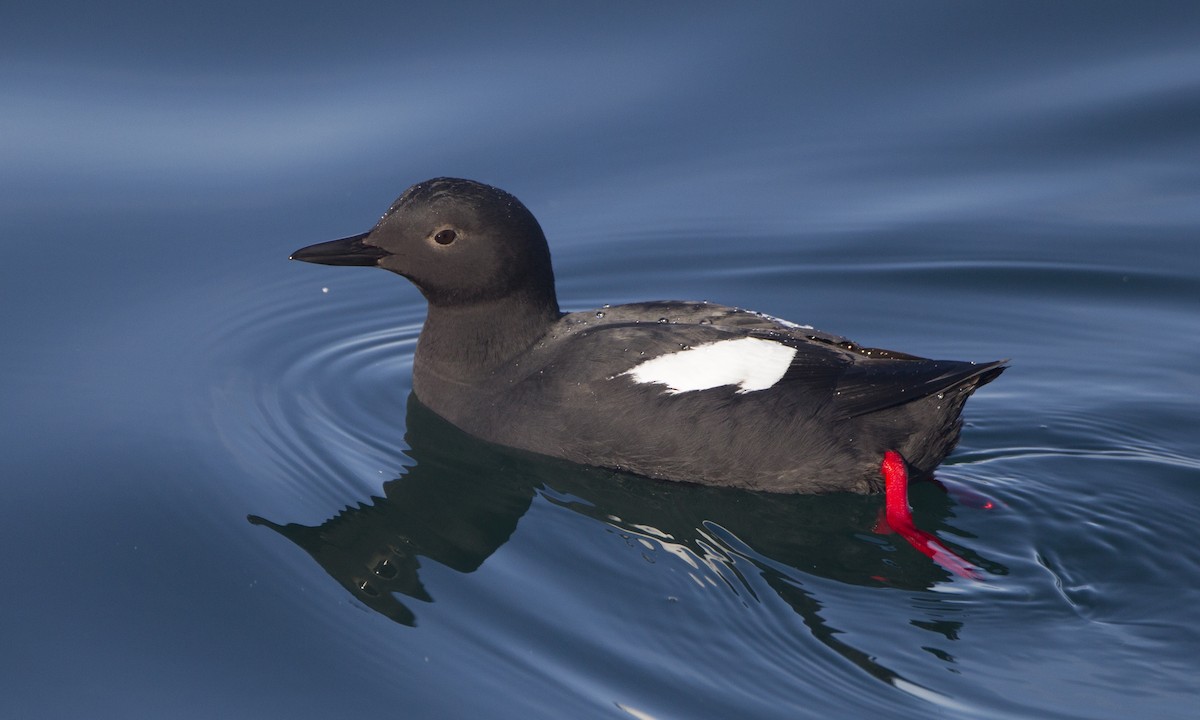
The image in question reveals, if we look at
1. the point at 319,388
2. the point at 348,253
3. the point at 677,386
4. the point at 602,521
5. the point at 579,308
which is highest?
the point at 348,253

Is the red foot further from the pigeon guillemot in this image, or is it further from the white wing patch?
the white wing patch

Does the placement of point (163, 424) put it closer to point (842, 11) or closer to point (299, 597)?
point (299, 597)

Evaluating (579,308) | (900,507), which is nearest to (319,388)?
(579,308)

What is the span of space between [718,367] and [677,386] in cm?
21

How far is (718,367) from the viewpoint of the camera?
20.5 ft

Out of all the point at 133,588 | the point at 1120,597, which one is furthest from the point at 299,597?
the point at 1120,597

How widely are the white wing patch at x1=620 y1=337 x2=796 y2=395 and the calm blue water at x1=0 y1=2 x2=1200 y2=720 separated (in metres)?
0.51

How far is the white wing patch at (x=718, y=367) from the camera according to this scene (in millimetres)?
6227

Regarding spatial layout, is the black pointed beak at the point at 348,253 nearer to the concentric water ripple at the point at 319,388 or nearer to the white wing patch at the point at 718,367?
the concentric water ripple at the point at 319,388

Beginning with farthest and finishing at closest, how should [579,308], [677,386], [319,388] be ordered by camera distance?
[579,308]
[319,388]
[677,386]

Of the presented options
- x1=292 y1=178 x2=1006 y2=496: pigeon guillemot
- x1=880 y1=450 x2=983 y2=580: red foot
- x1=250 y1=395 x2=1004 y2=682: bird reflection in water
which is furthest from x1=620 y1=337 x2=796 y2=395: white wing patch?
x1=880 y1=450 x2=983 y2=580: red foot

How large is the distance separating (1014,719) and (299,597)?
2642 millimetres

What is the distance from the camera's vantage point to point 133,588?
5406 mm

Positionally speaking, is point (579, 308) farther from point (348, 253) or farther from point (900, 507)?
point (900, 507)
